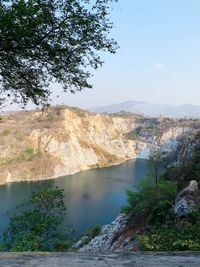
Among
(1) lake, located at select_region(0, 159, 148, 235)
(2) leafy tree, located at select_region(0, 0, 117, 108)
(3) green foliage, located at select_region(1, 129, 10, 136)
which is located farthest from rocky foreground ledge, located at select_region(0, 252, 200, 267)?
(3) green foliage, located at select_region(1, 129, 10, 136)

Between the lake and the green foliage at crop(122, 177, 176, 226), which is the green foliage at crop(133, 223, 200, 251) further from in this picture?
the lake

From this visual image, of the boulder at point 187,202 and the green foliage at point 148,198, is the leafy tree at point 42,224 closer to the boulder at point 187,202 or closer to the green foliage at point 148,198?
the boulder at point 187,202

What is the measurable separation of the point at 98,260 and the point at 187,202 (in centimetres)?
2881

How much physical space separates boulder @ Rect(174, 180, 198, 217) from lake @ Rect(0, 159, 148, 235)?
34801 mm

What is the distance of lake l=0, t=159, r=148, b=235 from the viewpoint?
249ft

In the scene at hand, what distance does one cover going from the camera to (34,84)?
10523 mm

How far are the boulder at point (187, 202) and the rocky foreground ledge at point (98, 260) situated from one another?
25088 mm

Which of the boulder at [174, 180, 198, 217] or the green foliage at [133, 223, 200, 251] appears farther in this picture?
the boulder at [174, 180, 198, 217]

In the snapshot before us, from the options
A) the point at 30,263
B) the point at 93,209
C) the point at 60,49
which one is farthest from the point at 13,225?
the point at 93,209

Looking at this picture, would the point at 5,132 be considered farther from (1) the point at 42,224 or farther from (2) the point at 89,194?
(1) the point at 42,224

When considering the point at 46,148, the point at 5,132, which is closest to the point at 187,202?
the point at 46,148

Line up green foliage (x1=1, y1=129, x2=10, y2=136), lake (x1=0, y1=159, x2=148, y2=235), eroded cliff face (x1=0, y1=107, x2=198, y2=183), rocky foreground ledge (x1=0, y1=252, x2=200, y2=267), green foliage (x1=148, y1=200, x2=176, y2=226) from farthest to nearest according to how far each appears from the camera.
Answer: green foliage (x1=1, y1=129, x2=10, y2=136), eroded cliff face (x1=0, y1=107, x2=198, y2=183), lake (x1=0, y1=159, x2=148, y2=235), green foliage (x1=148, y1=200, x2=176, y2=226), rocky foreground ledge (x1=0, y1=252, x2=200, y2=267)

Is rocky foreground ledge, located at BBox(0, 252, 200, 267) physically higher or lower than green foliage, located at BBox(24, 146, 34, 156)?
higher

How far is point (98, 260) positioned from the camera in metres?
3.24
